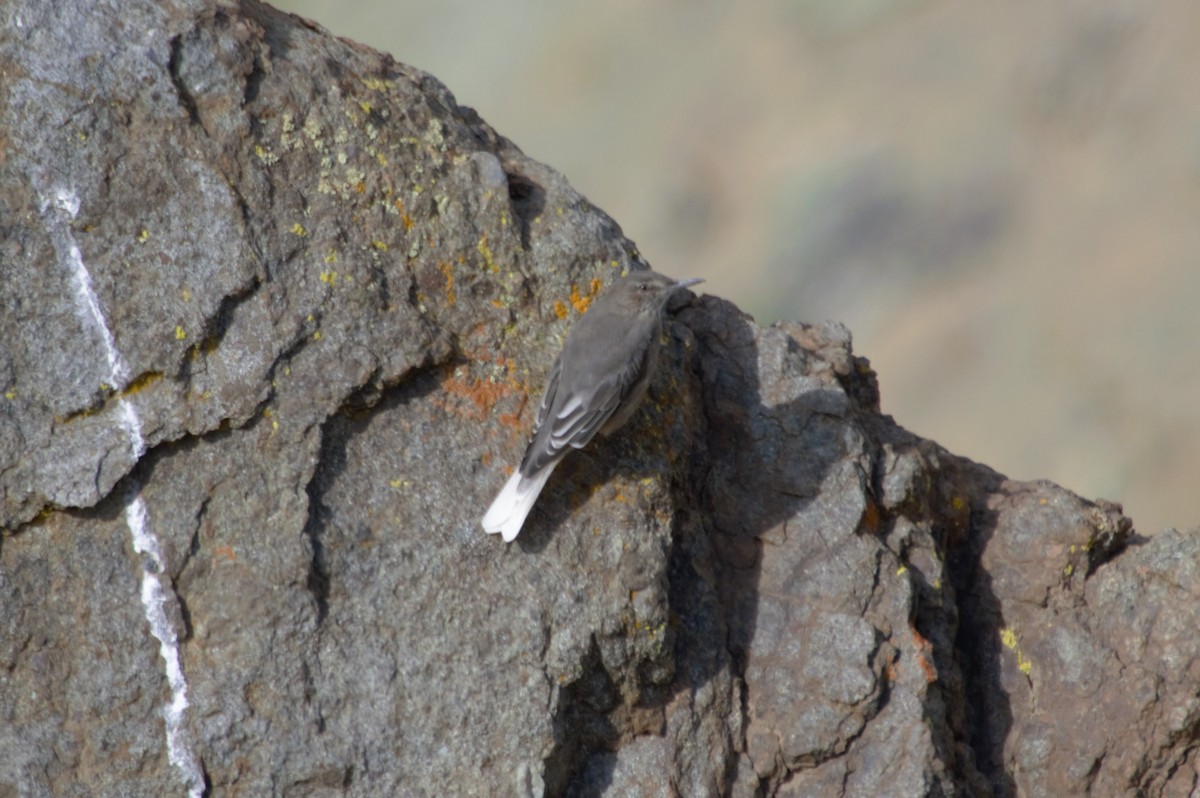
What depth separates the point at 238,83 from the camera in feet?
17.1

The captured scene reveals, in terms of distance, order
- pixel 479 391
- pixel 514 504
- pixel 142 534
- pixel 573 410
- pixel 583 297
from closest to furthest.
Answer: pixel 142 534 < pixel 514 504 < pixel 573 410 < pixel 479 391 < pixel 583 297

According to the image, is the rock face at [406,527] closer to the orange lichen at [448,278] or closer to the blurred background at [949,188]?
the orange lichen at [448,278]

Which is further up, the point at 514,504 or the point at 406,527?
the point at 514,504

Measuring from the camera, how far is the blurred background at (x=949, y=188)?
17.5 m

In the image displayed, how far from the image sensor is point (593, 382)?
17.0 ft

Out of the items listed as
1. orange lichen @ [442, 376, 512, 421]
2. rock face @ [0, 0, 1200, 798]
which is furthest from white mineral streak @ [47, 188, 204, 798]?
orange lichen @ [442, 376, 512, 421]

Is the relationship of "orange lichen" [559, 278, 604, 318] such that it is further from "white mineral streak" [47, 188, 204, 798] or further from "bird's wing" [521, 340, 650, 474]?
"white mineral streak" [47, 188, 204, 798]

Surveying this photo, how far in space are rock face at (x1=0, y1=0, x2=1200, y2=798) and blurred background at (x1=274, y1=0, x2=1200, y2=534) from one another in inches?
451

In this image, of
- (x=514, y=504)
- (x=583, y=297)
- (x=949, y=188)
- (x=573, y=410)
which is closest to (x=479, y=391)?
(x=573, y=410)

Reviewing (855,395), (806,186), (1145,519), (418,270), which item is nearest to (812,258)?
(806,186)

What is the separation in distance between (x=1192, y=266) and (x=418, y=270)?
15352 mm

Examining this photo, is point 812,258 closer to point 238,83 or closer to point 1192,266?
point 1192,266

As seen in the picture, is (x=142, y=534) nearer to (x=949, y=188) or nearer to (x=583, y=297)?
(x=583, y=297)

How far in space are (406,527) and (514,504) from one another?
434mm
